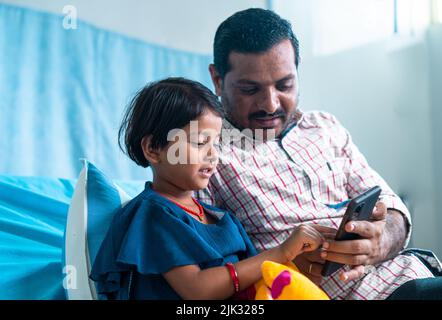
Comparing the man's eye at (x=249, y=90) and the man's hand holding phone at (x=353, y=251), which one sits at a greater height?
the man's eye at (x=249, y=90)

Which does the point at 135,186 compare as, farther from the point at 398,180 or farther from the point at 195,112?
the point at 398,180

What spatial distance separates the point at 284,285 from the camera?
2.34ft

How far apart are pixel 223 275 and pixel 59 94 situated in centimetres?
111

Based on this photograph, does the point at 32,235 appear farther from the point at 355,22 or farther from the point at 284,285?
the point at 355,22

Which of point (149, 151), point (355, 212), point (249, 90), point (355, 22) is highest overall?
point (355, 22)

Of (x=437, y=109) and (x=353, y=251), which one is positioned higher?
(x=437, y=109)

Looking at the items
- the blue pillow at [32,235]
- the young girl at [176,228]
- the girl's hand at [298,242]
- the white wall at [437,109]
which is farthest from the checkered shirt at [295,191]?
the white wall at [437,109]

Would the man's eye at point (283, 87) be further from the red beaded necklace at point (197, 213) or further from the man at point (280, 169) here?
the red beaded necklace at point (197, 213)

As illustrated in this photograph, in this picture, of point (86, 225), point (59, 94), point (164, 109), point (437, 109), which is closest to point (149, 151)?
point (164, 109)

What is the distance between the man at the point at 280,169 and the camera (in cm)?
103

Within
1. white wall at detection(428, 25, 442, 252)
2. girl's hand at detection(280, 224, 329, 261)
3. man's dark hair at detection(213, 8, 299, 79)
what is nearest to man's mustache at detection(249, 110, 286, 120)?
man's dark hair at detection(213, 8, 299, 79)

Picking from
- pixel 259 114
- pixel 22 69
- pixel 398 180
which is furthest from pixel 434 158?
pixel 22 69

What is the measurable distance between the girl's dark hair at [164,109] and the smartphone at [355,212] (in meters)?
0.29

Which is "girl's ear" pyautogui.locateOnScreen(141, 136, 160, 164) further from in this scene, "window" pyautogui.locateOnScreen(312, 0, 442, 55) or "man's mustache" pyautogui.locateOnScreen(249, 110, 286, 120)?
"window" pyautogui.locateOnScreen(312, 0, 442, 55)
